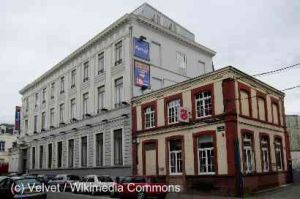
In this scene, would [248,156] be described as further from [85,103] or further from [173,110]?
[85,103]

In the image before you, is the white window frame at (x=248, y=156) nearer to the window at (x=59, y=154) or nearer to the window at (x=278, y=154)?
the window at (x=278, y=154)

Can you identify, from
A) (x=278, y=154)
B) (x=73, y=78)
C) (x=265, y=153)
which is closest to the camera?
(x=265, y=153)

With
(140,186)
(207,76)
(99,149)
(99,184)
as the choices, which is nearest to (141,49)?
(207,76)

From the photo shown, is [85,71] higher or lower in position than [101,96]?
higher

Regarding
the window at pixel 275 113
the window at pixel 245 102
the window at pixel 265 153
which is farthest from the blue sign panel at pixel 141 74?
the window at pixel 265 153

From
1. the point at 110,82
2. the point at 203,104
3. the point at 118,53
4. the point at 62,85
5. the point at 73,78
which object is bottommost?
the point at 203,104

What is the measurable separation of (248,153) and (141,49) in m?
14.2

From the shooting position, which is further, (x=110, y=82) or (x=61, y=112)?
(x=61, y=112)

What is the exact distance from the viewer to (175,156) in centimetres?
2956

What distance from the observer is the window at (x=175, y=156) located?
29.2 metres

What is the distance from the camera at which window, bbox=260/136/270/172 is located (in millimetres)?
29208

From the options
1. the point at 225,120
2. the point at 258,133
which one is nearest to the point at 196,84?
the point at 225,120

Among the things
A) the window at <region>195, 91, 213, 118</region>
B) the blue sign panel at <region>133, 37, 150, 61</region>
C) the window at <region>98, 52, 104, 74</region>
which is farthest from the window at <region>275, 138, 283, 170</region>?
the window at <region>98, 52, 104, 74</region>

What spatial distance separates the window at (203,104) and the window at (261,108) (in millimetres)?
4722
